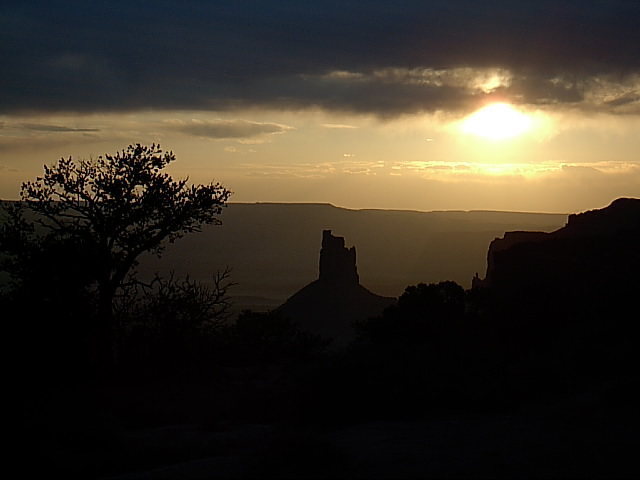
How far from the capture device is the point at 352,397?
14.3m

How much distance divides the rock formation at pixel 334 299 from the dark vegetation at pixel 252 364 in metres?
60.1

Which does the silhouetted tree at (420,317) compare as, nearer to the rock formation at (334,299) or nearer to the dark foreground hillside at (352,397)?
the dark foreground hillside at (352,397)

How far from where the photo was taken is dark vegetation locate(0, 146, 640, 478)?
11.8 meters

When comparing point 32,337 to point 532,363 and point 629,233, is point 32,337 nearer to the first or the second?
point 532,363

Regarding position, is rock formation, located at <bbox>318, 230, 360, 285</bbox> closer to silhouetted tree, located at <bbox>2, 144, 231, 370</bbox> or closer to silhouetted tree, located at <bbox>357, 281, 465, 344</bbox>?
silhouetted tree, located at <bbox>357, 281, 465, 344</bbox>

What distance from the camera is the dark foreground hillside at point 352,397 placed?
1005 centimetres

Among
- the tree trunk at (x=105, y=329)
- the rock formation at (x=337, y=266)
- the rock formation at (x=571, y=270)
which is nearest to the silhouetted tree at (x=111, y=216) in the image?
the tree trunk at (x=105, y=329)

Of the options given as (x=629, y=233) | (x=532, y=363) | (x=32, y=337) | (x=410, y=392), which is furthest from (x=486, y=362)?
(x=629, y=233)

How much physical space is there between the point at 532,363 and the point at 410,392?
3685mm

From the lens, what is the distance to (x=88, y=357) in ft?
69.8

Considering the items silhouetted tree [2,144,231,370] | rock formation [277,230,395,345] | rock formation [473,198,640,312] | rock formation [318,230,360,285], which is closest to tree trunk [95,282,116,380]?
silhouetted tree [2,144,231,370]

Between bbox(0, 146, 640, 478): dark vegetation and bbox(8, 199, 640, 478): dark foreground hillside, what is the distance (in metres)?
0.05

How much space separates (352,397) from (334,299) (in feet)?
294

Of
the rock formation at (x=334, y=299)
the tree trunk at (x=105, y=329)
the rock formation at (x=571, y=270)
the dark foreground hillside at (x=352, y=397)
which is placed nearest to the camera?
the dark foreground hillside at (x=352, y=397)
